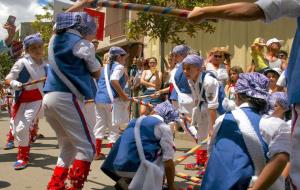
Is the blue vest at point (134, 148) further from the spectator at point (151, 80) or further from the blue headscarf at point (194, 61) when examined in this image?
the spectator at point (151, 80)

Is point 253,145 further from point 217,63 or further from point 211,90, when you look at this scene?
point 217,63

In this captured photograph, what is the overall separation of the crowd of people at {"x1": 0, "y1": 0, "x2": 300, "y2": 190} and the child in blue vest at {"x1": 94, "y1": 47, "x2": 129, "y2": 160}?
2 cm

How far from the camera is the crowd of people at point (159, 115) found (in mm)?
2887

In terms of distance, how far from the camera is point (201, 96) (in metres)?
6.04

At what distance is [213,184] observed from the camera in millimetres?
3084

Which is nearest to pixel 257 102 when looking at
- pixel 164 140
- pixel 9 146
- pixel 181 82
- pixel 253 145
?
pixel 253 145

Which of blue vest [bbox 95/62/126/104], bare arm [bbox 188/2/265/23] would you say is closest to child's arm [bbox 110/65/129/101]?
blue vest [bbox 95/62/126/104]

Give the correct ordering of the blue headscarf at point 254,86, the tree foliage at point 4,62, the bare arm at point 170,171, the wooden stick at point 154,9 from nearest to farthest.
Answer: the wooden stick at point 154,9 < the blue headscarf at point 254,86 < the bare arm at point 170,171 < the tree foliage at point 4,62

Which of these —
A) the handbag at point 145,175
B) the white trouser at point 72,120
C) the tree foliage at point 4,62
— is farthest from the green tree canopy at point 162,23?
the handbag at point 145,175

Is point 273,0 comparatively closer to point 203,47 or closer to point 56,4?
point 56,4

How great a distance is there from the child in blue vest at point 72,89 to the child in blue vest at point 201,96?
1.59 m

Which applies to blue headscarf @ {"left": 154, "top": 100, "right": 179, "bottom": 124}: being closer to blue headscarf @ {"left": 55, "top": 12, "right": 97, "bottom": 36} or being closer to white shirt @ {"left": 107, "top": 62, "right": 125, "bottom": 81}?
blue headscarf @ {"left": 55, "top": 12, "right": 97, "bottom": 36}

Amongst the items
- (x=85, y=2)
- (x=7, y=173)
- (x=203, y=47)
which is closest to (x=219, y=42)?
(x=203, y=47)

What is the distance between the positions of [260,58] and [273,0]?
222 inches
